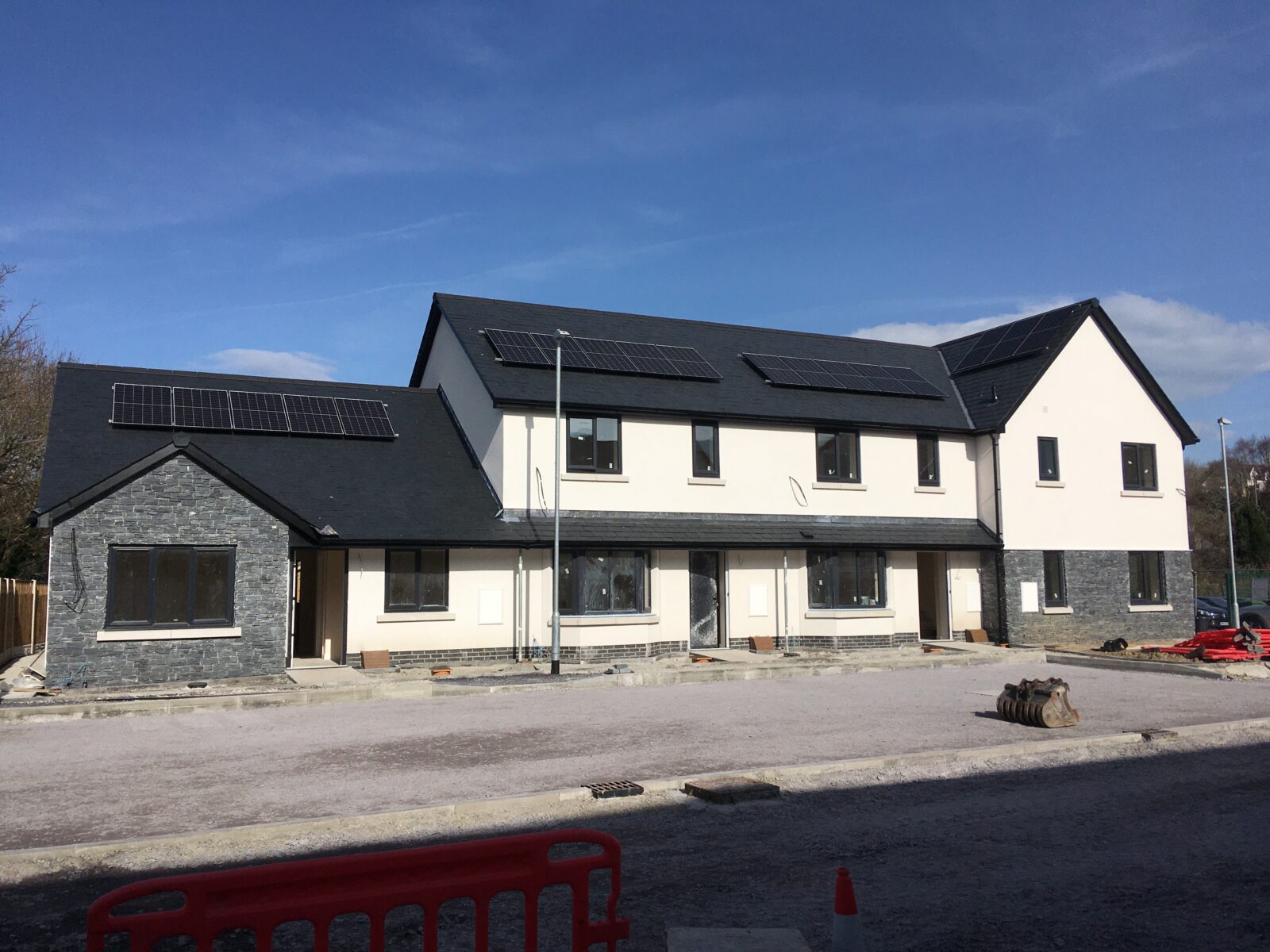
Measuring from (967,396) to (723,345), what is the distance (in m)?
7.63

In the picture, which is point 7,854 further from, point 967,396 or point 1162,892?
point 967,396

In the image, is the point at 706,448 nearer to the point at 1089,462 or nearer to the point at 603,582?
the point at 603,582

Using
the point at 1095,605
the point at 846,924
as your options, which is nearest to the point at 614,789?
the point at 846,924

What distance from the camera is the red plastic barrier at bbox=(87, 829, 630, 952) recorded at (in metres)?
4.32

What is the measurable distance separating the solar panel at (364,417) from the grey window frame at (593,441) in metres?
4.29

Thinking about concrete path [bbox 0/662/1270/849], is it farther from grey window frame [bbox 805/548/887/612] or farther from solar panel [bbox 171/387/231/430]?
solar panel [bbox 171/387/231/430]

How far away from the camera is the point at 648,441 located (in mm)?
24031

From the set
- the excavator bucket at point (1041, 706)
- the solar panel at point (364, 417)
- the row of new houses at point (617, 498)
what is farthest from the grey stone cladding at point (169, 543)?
the excavator bucket at point (1041, 706)

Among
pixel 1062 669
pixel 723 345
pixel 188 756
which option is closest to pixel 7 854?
pixel 188 756

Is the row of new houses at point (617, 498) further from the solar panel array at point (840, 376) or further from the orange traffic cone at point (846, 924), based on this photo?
the orange traffic cone at point (846, 924)

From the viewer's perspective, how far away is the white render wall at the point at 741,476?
904 inches

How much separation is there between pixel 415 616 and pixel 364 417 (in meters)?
Result: 5.69

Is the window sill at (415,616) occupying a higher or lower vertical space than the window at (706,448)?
lower

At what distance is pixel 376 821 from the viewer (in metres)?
8.41
